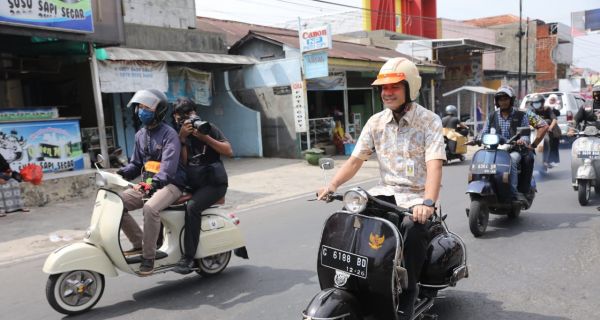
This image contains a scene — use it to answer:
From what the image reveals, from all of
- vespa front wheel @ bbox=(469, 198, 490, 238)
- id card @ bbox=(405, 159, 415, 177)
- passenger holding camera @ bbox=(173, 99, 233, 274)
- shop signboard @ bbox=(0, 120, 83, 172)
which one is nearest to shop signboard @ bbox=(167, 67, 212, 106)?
shop signboard @ bbox=(0, 120, 83, 172)

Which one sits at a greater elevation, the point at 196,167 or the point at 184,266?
the point at 196,167

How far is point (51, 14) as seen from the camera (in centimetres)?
900

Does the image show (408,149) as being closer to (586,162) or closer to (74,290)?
(74,290)

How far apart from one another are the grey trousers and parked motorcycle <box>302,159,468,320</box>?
1722 mm

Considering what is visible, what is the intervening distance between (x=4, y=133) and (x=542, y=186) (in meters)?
9.91

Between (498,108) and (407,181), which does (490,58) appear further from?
(407,181)

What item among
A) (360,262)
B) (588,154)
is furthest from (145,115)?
(588,154)

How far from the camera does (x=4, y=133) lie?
362 inches

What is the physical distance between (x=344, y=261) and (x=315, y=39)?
37.9ft

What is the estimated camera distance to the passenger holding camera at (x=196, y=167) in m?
4.40

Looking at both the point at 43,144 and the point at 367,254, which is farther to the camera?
the point at 43,144

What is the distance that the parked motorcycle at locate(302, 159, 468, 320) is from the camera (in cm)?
277

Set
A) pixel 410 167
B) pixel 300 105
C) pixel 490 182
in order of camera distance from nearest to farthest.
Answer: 1. pixel 410 167
2. pixel 490 182
3. pixel 300 105

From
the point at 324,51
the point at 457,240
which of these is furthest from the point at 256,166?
the point at 457,240
